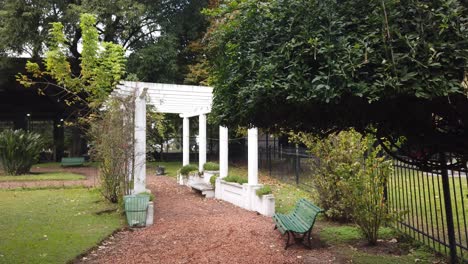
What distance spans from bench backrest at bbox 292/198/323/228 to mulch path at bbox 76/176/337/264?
1.33 feet

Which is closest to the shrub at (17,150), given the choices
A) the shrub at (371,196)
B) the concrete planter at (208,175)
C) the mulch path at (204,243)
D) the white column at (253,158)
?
the concrete planter at (208,175)

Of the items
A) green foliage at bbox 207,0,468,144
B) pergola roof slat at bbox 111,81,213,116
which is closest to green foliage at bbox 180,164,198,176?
pergola roof slat at bbox 111,81,213,116

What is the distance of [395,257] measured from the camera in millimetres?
5328

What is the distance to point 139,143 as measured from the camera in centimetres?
865

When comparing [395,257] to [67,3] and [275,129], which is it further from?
[67,3]

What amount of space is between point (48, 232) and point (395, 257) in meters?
5.31

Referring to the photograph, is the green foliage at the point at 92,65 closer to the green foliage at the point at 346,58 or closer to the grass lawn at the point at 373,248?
the grass lawn at the point at 373,248

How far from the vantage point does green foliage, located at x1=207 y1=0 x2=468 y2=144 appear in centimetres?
214

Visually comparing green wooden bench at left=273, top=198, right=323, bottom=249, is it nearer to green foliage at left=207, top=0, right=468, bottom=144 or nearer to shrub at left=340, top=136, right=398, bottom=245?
shrub at left=340, top=136, right=398, bottom=245

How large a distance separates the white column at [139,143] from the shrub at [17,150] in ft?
29.7

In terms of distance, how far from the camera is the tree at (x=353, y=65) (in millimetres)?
2148

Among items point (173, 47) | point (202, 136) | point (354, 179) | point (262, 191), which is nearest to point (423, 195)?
point (354, 179)

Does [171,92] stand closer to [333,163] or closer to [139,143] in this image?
[139,143]

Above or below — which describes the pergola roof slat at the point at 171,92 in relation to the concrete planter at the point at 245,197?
above
